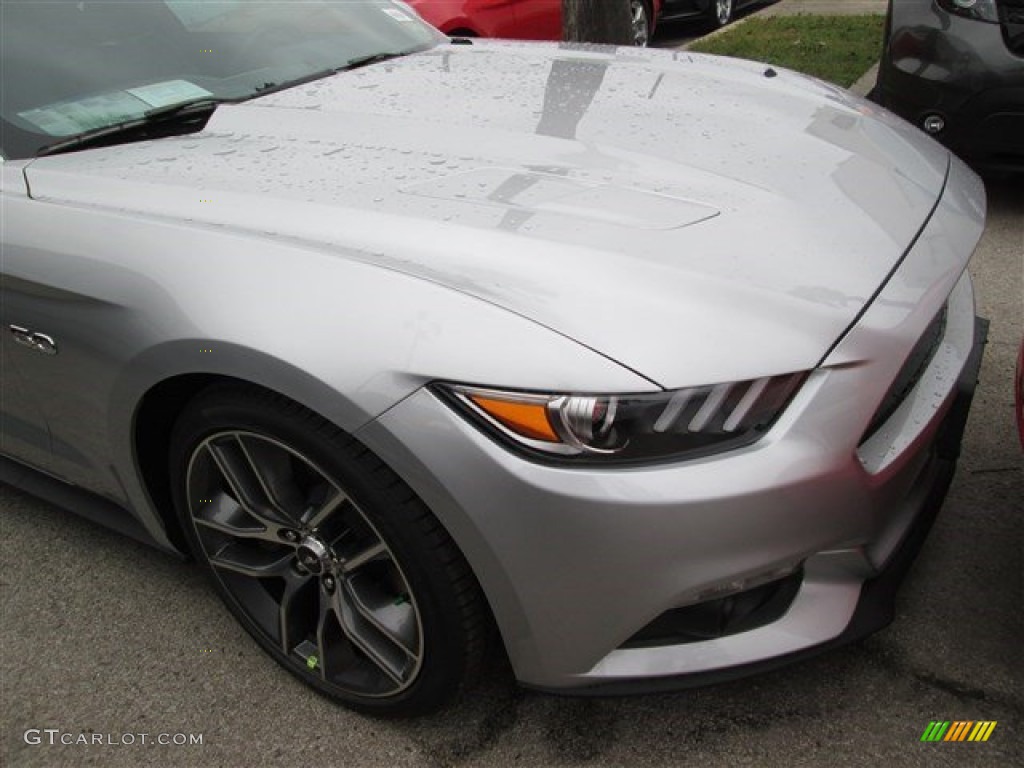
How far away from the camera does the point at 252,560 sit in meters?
2.10

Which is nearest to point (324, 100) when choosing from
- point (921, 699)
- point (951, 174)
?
point (951, 174)

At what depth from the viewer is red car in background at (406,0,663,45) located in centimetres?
586

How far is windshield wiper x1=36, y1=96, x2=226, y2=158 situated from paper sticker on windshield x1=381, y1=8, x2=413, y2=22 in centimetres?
95

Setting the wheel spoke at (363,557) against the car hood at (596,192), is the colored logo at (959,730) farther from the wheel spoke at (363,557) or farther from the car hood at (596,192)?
the wheel spoke at (363,557)

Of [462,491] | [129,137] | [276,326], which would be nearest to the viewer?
[462,491]

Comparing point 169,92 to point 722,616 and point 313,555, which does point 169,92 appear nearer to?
point 313,555

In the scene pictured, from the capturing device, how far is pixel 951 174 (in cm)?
224

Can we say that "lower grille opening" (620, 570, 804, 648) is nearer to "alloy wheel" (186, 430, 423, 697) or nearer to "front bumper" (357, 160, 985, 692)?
"front bumper" (357, 160, 985, 692)

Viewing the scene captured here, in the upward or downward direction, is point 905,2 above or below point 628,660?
above

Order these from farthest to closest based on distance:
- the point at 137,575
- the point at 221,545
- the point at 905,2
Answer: the point at 905,2, the point at 137,575, the point at 221,545

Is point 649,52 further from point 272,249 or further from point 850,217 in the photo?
point 272,249

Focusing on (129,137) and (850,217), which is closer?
(850,217)

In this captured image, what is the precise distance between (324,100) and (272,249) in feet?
2.79

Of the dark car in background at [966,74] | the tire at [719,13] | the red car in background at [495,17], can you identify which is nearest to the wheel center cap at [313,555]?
the dark car in background at [966,74]
